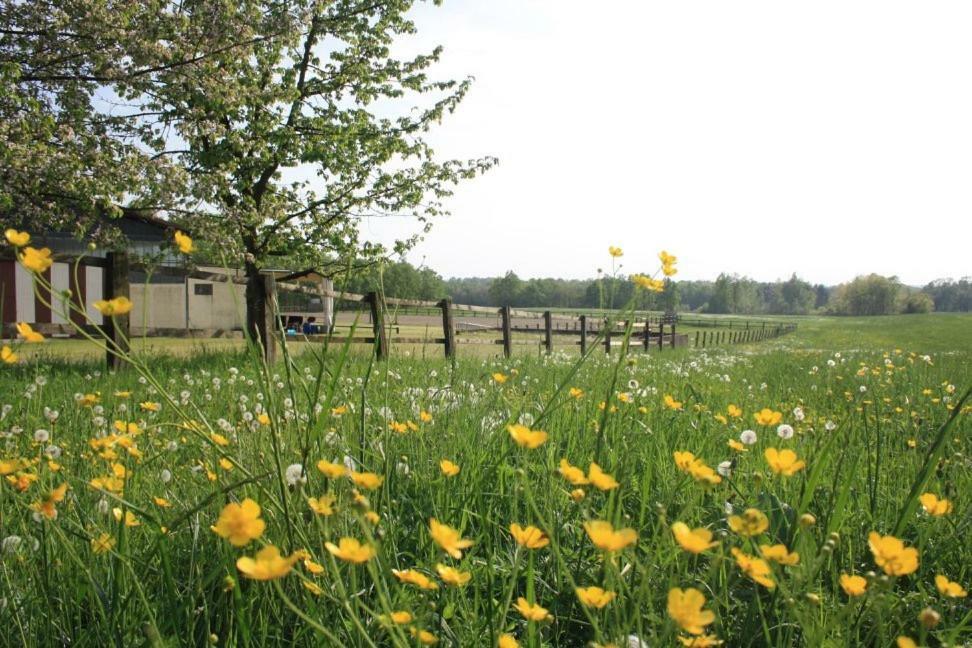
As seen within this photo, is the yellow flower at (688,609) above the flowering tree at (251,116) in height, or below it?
below

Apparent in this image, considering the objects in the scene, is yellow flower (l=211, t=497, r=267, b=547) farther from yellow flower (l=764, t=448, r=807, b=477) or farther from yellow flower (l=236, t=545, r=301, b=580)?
yellow flower (l=764, t=448, r=807, b=477)

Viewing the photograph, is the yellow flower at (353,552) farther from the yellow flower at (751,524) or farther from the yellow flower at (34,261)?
the yellow flower at (34,261)

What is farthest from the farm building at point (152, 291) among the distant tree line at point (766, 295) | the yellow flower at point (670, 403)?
the distant tree line at point (766, 295)

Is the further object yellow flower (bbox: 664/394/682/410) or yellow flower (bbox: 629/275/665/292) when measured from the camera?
yellow flower (bbox: 664/394/682/410)

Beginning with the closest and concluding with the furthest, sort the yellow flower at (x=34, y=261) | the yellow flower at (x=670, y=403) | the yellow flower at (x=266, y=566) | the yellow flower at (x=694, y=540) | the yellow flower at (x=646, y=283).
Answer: the yellow flower at (x=266, y=566) → the yellow flower at (x=694, y=540) → the yellow flower at (x=34, y=261) → the yellow flower at (x=646, y=283) → the yellow flower at (x=670, y=403)

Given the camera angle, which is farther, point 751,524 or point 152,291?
point 152,291

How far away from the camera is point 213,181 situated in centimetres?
1041

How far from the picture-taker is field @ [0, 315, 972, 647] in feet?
3.18

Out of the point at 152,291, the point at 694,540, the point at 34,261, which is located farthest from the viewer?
the point at 152,291

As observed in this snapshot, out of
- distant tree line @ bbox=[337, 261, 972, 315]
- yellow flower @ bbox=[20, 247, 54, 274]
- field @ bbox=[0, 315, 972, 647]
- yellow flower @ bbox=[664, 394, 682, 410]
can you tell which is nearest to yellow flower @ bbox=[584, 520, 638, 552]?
field @ bbox=[0, 315, 972, 647]

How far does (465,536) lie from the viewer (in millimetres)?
1884

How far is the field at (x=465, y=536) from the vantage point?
97cm

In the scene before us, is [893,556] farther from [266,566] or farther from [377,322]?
[377,322]

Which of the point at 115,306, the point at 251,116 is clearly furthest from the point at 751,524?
the point at 251,116
